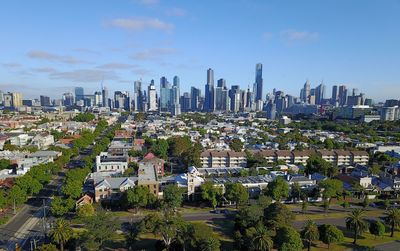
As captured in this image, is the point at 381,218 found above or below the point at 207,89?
below

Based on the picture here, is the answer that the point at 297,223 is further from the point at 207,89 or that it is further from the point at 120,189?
the point at 207,89

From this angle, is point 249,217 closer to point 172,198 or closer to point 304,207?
point 172,198

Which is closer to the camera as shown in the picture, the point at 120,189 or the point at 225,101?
the point at 120,189

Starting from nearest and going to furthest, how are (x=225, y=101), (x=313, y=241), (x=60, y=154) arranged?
(x=313, y=241), (x=60, y=154), (x=225, y=101)

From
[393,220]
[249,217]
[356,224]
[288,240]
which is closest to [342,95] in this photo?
[393,220]

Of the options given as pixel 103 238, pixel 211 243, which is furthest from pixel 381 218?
pixel 103 238

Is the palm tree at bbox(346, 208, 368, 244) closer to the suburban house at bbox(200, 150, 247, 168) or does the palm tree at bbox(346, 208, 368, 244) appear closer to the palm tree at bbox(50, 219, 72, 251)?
the palm tree at bbox(50, 219, 72, 251)
